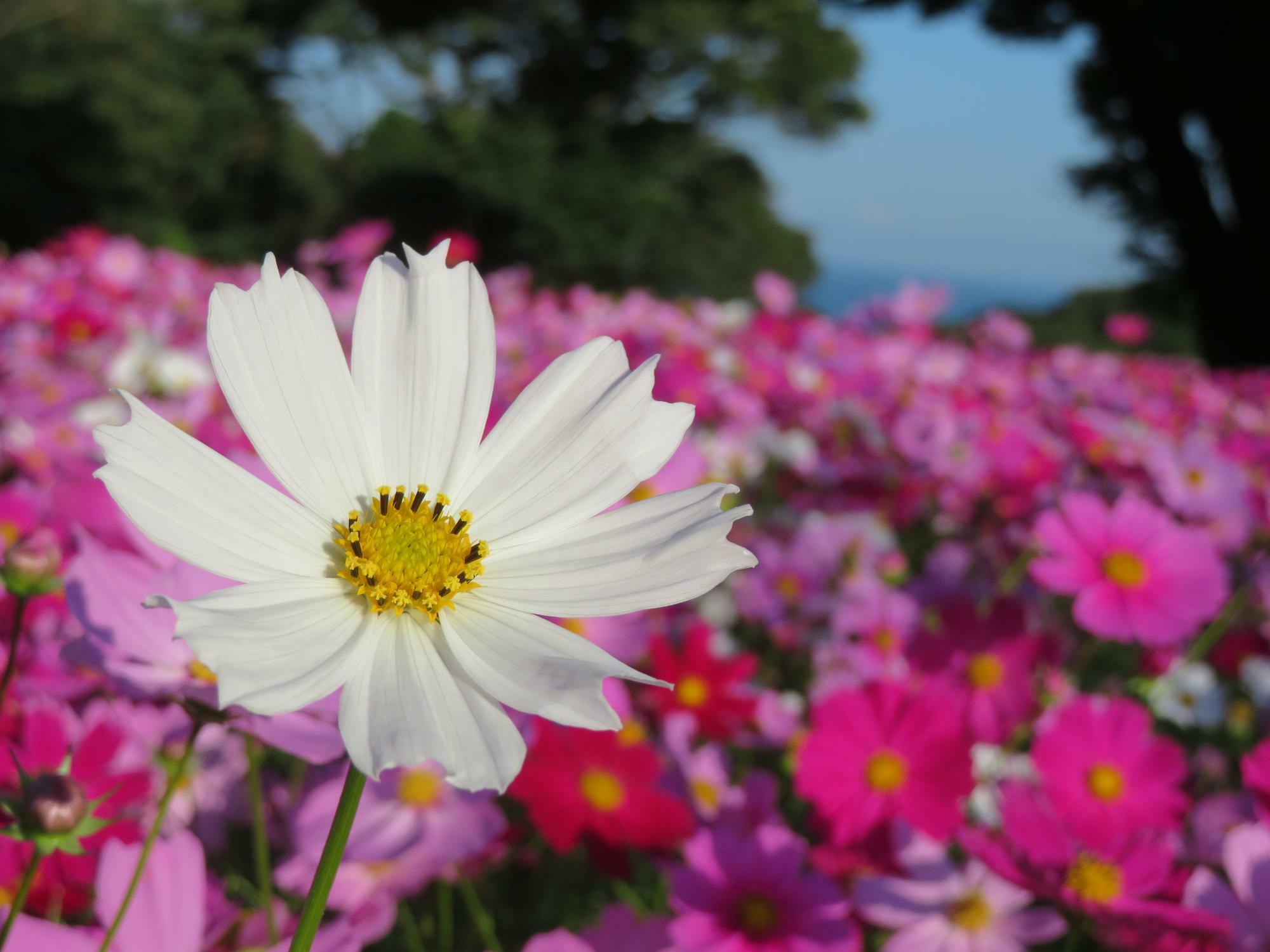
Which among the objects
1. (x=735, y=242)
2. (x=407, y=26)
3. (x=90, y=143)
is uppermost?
(x=407, y=26)

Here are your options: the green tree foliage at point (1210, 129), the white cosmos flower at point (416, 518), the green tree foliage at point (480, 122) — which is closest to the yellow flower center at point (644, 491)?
the white cosmos flower at point (416, 518)

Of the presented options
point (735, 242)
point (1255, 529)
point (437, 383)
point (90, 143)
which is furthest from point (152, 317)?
point (735, 242)

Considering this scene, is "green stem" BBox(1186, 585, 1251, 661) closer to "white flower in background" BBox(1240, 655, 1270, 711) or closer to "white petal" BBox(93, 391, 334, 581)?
"white flower in background" BBox(1240, 655, 1270, 711)

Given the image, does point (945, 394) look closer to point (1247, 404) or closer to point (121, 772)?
point (1247, 404)

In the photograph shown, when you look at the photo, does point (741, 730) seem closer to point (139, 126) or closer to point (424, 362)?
point (424, 362)

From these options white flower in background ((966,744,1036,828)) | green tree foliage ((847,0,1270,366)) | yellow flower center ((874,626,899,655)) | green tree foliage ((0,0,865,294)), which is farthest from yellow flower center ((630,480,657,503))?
green tree foliage ((0,0,865,294))
